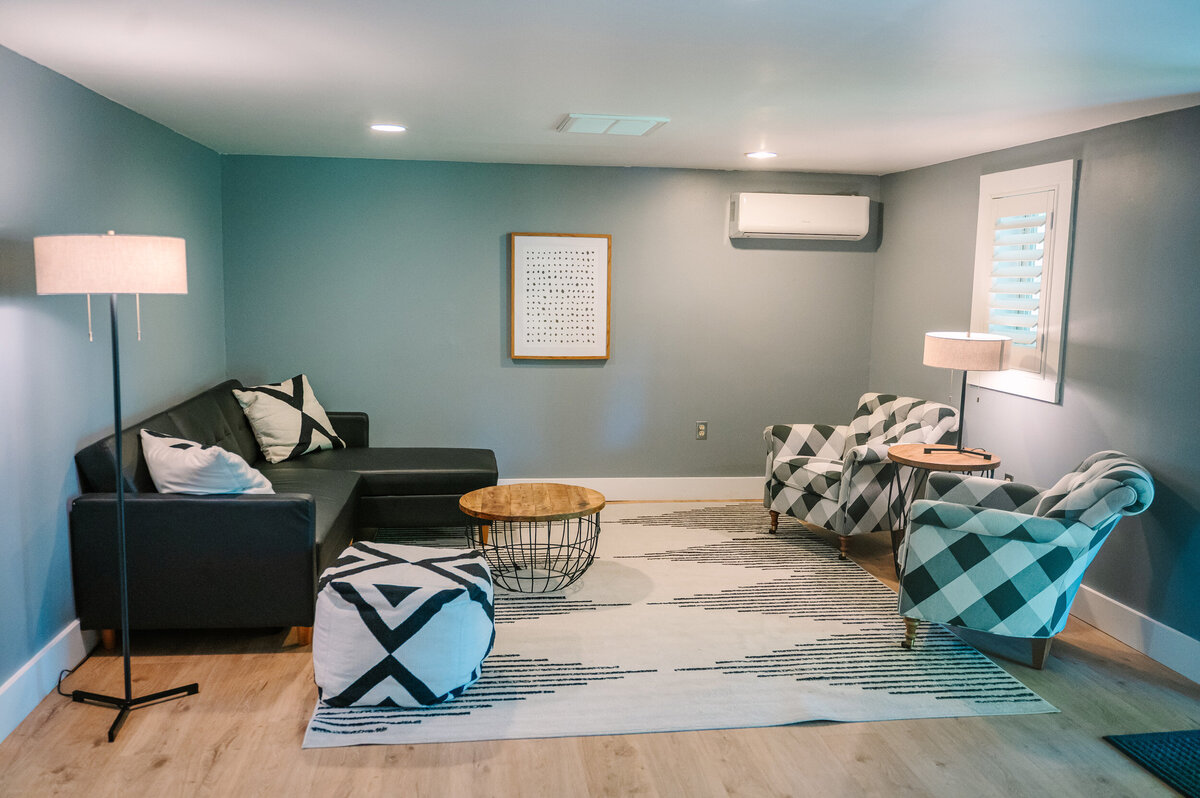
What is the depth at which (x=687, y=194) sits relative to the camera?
219 inches

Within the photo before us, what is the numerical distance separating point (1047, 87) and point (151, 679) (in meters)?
3.80

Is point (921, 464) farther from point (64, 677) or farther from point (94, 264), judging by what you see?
point (64, 677)

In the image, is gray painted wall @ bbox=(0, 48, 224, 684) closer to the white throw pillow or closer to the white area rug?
the white throw pillow

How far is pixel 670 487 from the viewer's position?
577 cm

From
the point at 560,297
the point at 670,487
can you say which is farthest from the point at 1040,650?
the point at 560,297

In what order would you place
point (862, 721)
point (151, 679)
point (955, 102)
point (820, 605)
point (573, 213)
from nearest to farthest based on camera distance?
point (862, 721) < point (151, 679) < point (955, 102) < point (820, 605) < point (573, 213)

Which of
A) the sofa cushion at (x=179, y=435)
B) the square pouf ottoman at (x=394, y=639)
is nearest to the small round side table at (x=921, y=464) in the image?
the square pouf ottoman at (x=394, y=639)

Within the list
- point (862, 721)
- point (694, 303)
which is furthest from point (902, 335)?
point (862, 721)

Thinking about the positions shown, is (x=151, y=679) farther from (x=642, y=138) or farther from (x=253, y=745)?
(x=642, y=138)

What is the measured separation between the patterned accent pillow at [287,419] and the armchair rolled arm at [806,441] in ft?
8.17

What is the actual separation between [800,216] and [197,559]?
3982 millimetres

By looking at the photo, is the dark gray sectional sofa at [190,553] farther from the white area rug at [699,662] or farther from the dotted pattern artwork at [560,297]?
the dotted pattern artwork at [560,297]

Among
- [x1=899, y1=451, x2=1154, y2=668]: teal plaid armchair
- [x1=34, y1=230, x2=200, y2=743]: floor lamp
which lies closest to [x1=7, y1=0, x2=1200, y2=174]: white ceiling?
[x1=34, y1=230, x2=200, y2=743]: floor lamp

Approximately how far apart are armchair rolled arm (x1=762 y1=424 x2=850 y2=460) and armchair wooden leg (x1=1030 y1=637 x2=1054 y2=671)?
5.94ft
